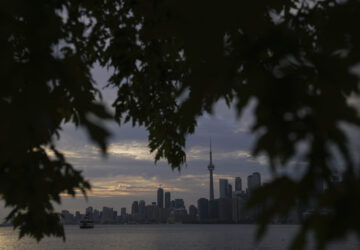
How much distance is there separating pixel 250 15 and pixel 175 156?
7.70 metres

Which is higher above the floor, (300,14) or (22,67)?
(300,14)

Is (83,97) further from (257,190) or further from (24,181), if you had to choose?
(24,181)

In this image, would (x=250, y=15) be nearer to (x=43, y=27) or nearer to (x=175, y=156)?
(x=43, y=27)

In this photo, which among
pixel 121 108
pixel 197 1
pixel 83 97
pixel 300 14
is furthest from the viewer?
pixel 121 108

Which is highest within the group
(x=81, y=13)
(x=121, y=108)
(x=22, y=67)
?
(x=81, y=13)

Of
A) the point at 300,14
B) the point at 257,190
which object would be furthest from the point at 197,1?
the point at 300,14

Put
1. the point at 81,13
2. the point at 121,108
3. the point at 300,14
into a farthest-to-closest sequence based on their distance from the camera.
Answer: the point at 121,108
the point at 81,13
the point at 300,14

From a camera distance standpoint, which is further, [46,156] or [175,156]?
[175,156]

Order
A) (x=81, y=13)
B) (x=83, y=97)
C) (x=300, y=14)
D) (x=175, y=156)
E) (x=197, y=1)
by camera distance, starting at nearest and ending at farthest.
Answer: (x=197, y=1) < (x=83, y=97) < (x=300, y=14) < (x=81, y=13) < (x=175, y=156)

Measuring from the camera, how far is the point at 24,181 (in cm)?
315

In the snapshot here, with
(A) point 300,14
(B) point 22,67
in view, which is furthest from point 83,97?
(A) point 300,14

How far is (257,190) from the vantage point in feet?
5.37

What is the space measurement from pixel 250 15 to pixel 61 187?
2.55 m

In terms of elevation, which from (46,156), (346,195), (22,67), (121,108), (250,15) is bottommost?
(346,195)
